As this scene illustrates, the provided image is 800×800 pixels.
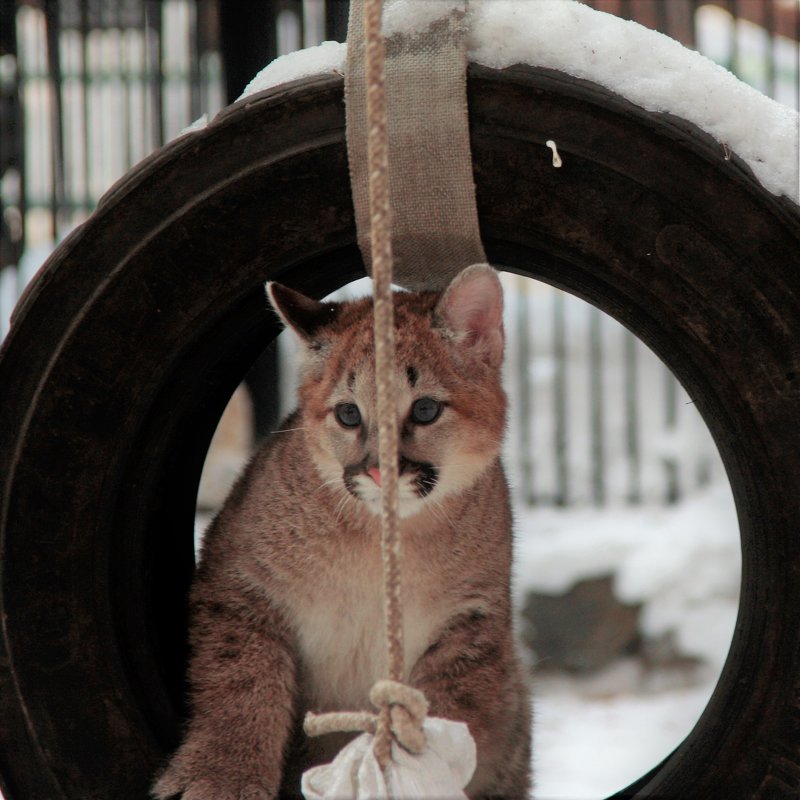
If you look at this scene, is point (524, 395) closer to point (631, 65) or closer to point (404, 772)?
point (631, 65)

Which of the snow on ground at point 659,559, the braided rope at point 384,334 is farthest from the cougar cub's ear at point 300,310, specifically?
the snow on ground at point 659,559

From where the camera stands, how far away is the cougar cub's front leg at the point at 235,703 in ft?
7.79

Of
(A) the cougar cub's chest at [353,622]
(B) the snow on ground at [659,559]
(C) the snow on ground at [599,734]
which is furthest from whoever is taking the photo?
(B) the snow on ground at [659,559]

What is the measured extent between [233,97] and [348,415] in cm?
279

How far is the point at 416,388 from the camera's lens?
8.11 feet

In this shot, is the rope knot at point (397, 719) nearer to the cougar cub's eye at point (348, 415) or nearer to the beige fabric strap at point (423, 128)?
the cougar cub's eye at point (348, 415)

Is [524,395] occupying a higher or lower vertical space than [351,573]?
higher

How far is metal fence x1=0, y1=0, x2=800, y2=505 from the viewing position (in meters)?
5.00

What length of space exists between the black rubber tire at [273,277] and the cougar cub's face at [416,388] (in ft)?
0.63

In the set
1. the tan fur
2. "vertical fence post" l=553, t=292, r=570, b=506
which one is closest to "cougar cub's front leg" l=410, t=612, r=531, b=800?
the tan fur

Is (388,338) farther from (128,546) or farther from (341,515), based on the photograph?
(128,546)

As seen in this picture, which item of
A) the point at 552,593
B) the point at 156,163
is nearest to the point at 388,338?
the point at 156,163

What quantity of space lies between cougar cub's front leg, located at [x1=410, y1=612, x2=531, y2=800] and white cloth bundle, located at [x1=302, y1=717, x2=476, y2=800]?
575mm

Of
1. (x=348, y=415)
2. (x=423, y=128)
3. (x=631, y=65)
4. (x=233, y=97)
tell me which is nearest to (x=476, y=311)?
(x=348, y=415)
